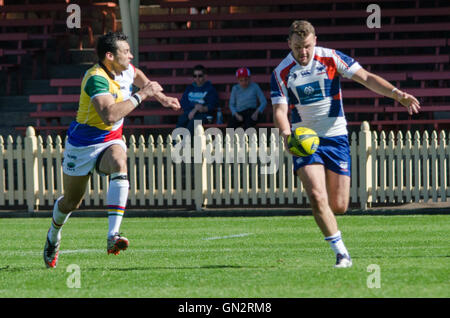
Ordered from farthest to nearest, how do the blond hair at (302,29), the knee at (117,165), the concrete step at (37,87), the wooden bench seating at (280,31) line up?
the concrete step at (37,87), the wooden bench seating at (280,31), the knee at (117,165), the blond hair at (302,29)

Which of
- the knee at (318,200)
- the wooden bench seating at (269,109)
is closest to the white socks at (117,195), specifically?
the knee at (318,200)

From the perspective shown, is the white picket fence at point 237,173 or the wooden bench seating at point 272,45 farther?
the wooden bench seating at point 272,45

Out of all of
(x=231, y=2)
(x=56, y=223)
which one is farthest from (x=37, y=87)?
(x=56, y=223)

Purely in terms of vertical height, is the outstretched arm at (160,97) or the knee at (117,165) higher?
the outstretched arm at (160,97)

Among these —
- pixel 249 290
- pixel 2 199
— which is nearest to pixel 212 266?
pixel 249 290

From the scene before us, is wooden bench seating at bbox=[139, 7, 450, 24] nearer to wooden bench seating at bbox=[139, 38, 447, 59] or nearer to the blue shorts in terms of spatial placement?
wooden bench seating at bbox=[139, 38, 447, 59]

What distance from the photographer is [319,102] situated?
7.47 meters

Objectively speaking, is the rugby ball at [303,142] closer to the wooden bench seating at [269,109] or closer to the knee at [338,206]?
the knee at [338,206]

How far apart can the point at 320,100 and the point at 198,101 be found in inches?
374

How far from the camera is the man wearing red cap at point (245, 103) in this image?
16.6 metres

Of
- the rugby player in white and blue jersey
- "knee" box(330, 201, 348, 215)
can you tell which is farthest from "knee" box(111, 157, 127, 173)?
"knee" box(330, 201, 348, 215)

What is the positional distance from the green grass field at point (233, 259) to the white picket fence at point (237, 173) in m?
1.18

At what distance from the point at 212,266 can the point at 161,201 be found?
7536 mm
